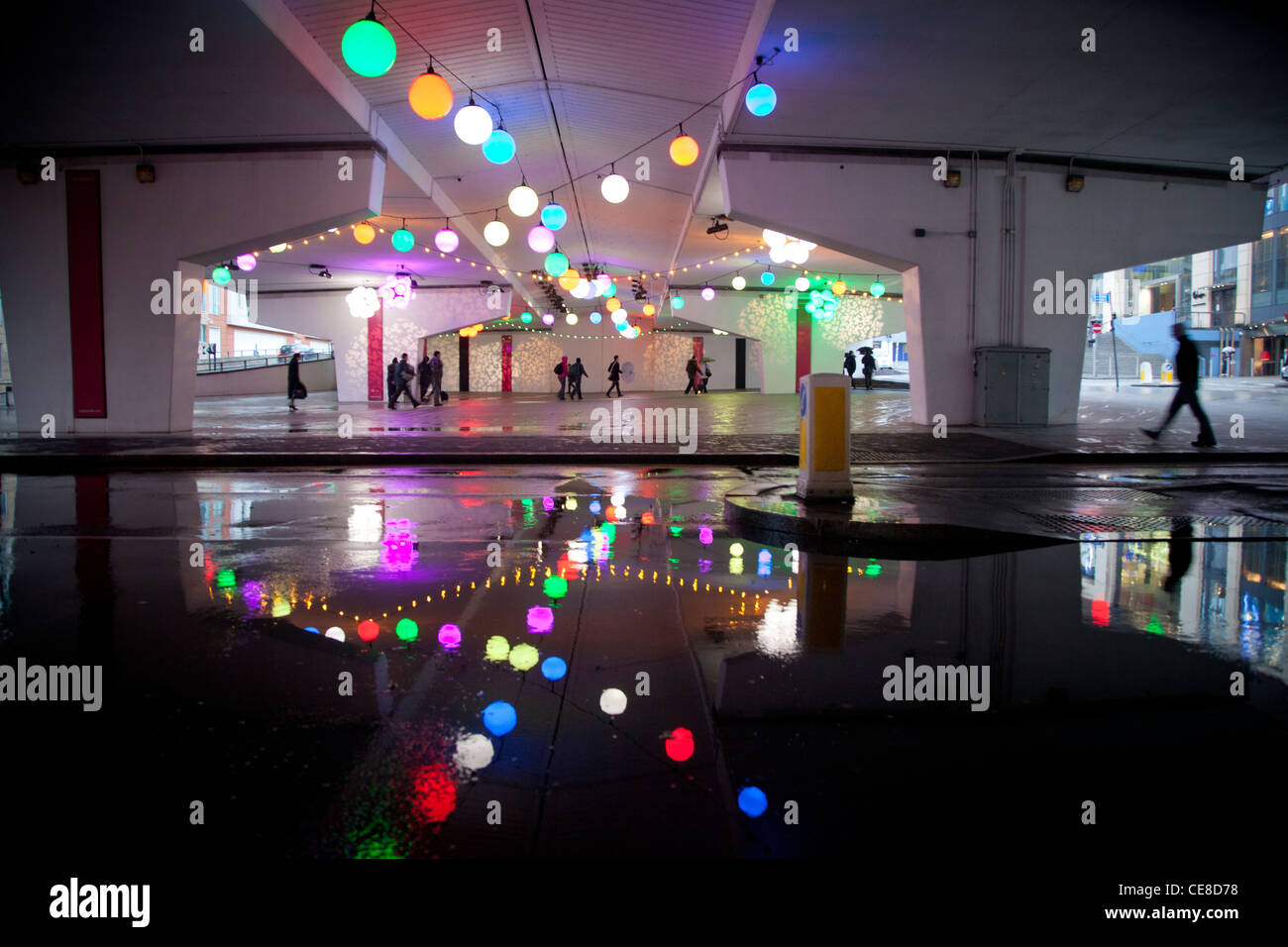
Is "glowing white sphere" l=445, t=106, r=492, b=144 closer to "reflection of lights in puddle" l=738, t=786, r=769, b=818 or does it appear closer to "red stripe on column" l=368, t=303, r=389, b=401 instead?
"reflection of lights in puddle" l=738, t=786, r=769, b=818

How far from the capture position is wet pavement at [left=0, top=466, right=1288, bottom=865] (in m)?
2.51

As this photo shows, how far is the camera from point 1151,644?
Answer: 4.25 m

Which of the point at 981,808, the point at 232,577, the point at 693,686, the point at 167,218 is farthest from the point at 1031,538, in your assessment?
the point at 167,218

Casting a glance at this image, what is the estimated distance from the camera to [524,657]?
13.2 ft

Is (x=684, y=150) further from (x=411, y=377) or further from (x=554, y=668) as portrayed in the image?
(x=411, y=377)

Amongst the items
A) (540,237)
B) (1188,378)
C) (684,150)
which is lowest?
(1188,378)

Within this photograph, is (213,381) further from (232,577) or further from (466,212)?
(232,577)

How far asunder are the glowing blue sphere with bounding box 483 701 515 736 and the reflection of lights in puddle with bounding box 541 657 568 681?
0.35 meters

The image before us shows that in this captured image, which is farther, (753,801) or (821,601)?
(821,601)

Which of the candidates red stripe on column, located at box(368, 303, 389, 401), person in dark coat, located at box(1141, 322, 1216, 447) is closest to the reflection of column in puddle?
person in dark coat, located at box(1141, 322, 1216, 447)

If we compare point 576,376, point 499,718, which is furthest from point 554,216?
point 576,376

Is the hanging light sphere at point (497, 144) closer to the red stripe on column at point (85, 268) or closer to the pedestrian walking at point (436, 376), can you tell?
the red stripe on column at point (85, 268)

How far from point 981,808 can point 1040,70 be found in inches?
504

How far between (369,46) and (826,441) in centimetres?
571
